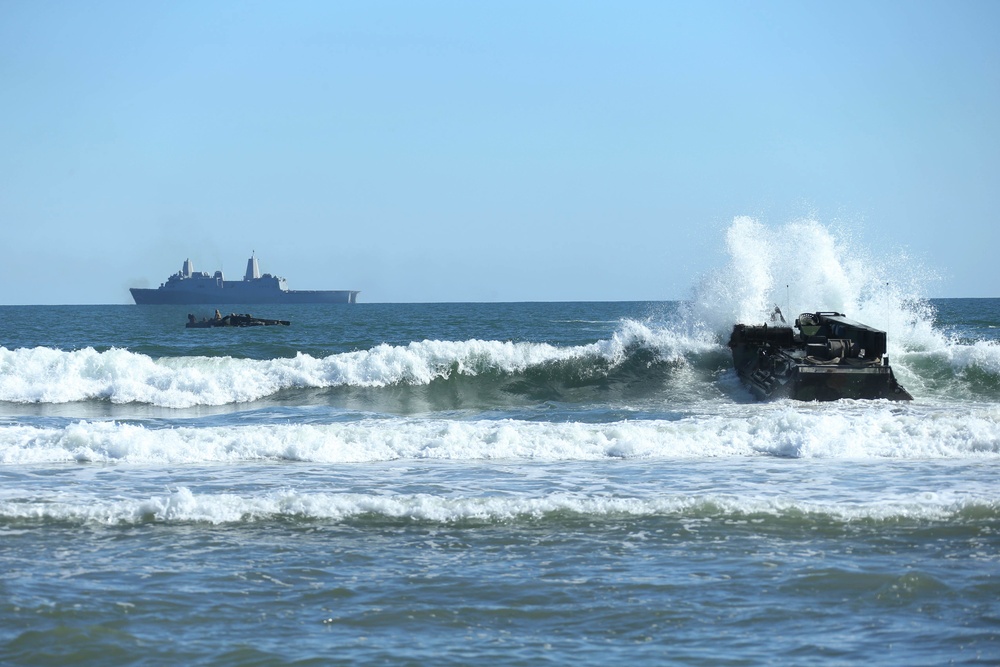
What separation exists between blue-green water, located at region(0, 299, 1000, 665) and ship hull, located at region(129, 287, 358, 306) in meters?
129

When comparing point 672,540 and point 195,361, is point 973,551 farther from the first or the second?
point 195,361

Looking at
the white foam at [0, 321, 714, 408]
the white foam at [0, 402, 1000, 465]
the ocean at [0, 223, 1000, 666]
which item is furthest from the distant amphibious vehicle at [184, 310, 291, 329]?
the white foam at [0, 402, 1000, 465]

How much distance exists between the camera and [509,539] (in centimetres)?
876

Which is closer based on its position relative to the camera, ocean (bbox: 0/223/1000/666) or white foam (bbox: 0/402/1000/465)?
ocean (bbox: 0/223/1000/666)

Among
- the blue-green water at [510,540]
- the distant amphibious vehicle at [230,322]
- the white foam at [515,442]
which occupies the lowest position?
the blue-green water at [510,540]

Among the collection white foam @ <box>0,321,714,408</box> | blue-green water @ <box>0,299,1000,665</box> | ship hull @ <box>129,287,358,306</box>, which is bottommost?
blue-green water @ <box>0,299,1000,665</box>

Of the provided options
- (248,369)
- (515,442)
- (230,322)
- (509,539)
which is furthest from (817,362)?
(230,322)

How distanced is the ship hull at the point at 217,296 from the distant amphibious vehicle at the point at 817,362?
5080 inches

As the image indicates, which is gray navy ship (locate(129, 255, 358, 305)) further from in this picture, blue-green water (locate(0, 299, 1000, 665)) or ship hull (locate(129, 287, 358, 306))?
blue-green water (locate(0, 299, 1000, 665))

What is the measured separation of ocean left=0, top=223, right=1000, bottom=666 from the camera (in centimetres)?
629

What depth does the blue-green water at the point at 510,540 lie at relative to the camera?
20.6 ft

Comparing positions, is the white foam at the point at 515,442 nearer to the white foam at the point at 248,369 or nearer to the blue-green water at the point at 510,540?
the blue-green water at the point at 510,540

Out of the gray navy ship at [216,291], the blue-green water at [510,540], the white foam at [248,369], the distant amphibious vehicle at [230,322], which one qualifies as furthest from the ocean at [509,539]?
the gray navy ship at [216,291]

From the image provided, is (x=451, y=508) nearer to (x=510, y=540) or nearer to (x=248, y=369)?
(x=510, y=540)
